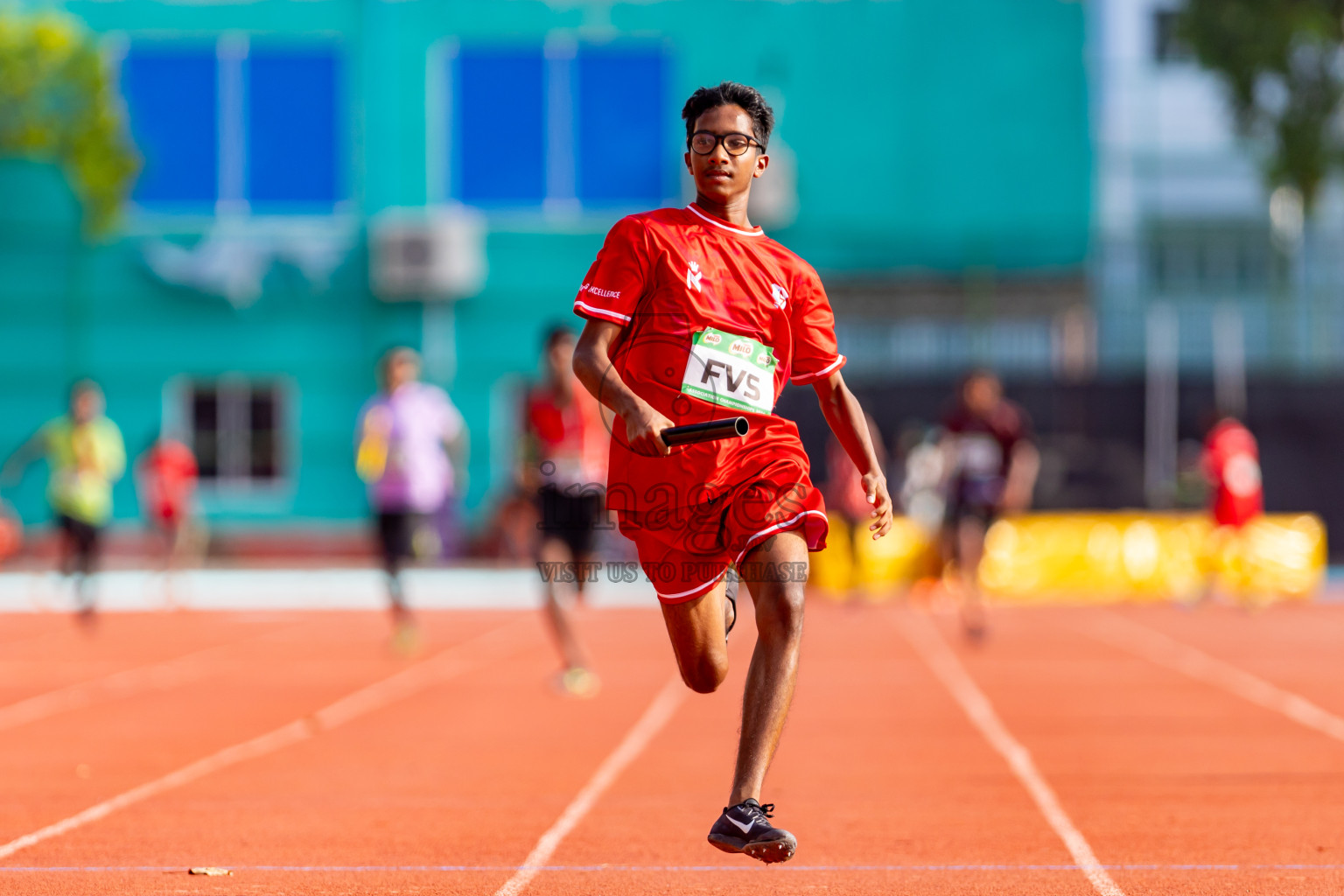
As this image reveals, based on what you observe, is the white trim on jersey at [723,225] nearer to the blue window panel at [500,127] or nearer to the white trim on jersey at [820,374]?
the white trim on jersey at [820,374]

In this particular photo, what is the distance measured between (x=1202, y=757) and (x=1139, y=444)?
17096mm

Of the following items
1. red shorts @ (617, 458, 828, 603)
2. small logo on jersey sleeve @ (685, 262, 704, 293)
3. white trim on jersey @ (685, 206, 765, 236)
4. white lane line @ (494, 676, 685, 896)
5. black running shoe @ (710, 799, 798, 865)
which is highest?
white trim on jersey @ (685, 206, 765, 236)

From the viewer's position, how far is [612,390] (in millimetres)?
4996

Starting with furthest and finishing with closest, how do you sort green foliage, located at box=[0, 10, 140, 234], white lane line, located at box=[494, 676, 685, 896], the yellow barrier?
green foliage, located at box=[0, 10, 140, 234] < the yellow barrier < white lane line, located at box=[494, 676, 685, 896]

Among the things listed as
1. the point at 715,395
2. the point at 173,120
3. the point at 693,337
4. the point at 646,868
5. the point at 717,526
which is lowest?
the point at 646,868

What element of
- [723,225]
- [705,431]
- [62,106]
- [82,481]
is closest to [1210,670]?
[723,225]

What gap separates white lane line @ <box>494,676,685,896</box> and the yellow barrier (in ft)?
30.9

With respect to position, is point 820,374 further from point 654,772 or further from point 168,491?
point 168,491

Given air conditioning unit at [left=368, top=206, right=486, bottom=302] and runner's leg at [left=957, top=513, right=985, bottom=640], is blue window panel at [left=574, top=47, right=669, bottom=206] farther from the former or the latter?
runner's leg at [left=957, top=513, right=985, bottom=640]

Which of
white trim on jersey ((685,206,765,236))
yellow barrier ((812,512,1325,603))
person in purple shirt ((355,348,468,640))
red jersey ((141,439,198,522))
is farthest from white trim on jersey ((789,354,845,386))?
red jersey ((141,439,198,522))

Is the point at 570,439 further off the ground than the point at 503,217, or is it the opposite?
the point at 503,217

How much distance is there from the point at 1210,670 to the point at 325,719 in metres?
5.89

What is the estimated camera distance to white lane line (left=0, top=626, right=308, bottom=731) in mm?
10438

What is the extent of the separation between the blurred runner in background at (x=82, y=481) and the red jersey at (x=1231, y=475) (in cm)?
1040
